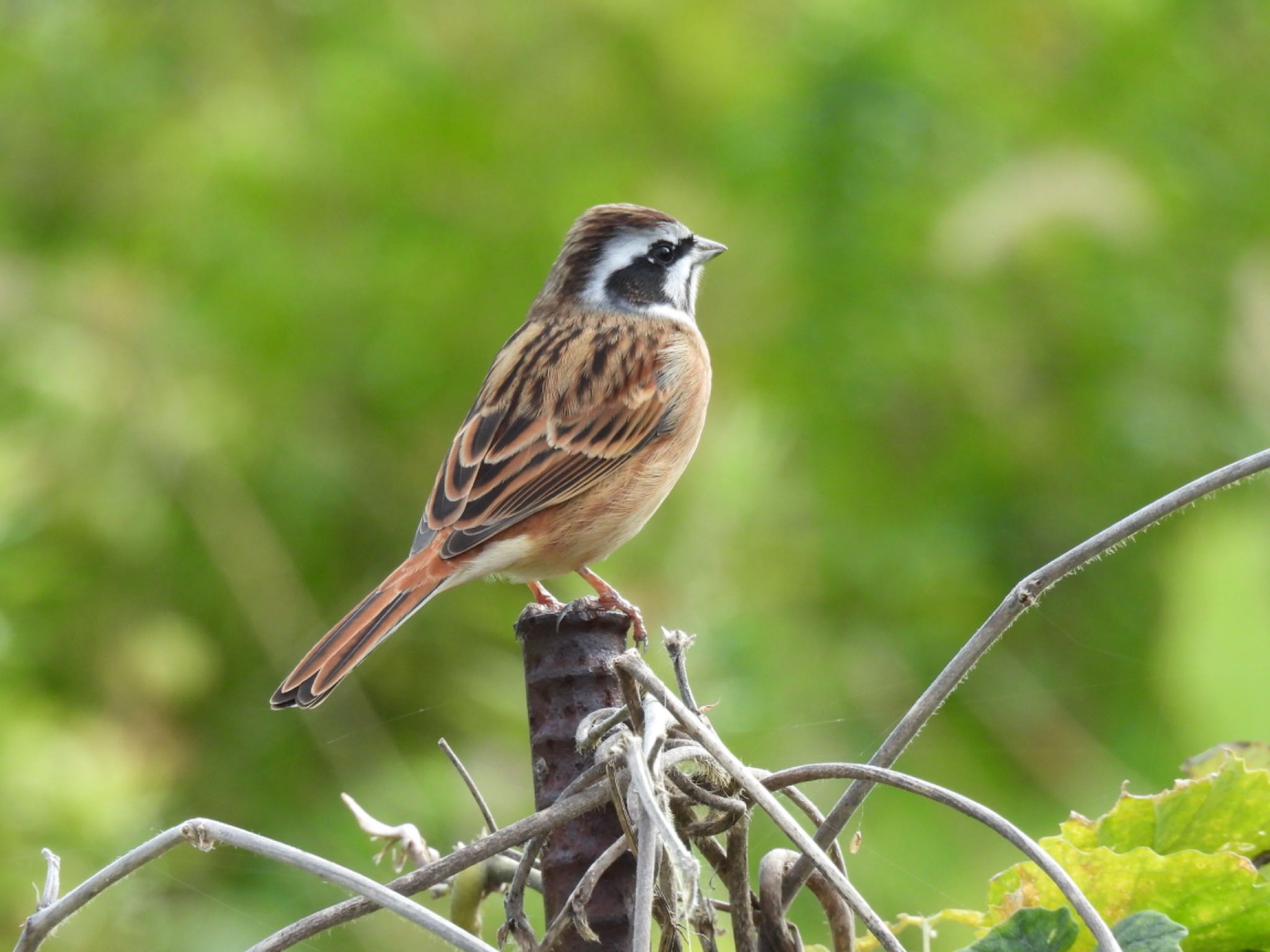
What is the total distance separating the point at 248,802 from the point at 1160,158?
3.74 m

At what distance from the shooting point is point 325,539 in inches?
194

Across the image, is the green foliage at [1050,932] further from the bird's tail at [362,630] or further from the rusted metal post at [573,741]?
the bird's tail at [362,630]

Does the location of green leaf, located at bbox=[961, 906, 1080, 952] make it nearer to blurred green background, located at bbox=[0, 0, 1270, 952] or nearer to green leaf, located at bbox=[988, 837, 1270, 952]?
green leaf, located at bbox=[988, 837, 1270, 952]

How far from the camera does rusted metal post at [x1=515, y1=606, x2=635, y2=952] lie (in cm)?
145

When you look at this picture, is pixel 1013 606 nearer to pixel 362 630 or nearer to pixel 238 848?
pixel 238 848

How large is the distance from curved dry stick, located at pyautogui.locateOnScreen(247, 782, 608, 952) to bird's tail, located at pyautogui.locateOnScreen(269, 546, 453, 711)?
996mm

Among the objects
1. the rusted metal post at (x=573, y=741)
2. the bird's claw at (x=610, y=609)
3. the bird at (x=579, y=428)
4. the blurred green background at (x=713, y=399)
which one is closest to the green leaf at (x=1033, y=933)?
the rusted metal post at (x=573, y=741)

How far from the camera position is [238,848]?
1.24 metres

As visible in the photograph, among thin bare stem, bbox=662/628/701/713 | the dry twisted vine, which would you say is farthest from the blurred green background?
the dry twisted vine

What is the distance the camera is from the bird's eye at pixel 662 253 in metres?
3.90

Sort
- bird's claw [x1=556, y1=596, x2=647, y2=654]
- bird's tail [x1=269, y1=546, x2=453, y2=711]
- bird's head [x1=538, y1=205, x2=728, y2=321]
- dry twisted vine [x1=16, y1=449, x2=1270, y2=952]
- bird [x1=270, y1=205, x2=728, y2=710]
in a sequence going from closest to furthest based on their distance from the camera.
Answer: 1. dry twisted vine [x1=16, y1=449, x2=1270, y2=952]
2. bird's claw [x1=556, y1=596, x2=647, y2=654]
3. bird's tail [x1=269, y1=546, x2=453, y2=711]
4. bird [x1=270, y1=205, x2=728, y2=710]
5. bird's head [x1=538, y1=205, x2=728, y2=321]

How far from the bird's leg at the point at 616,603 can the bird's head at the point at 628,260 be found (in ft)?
2.56

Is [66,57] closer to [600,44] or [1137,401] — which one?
[600,44]

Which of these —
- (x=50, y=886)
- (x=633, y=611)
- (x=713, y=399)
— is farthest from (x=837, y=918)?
(x=713, y=399)
